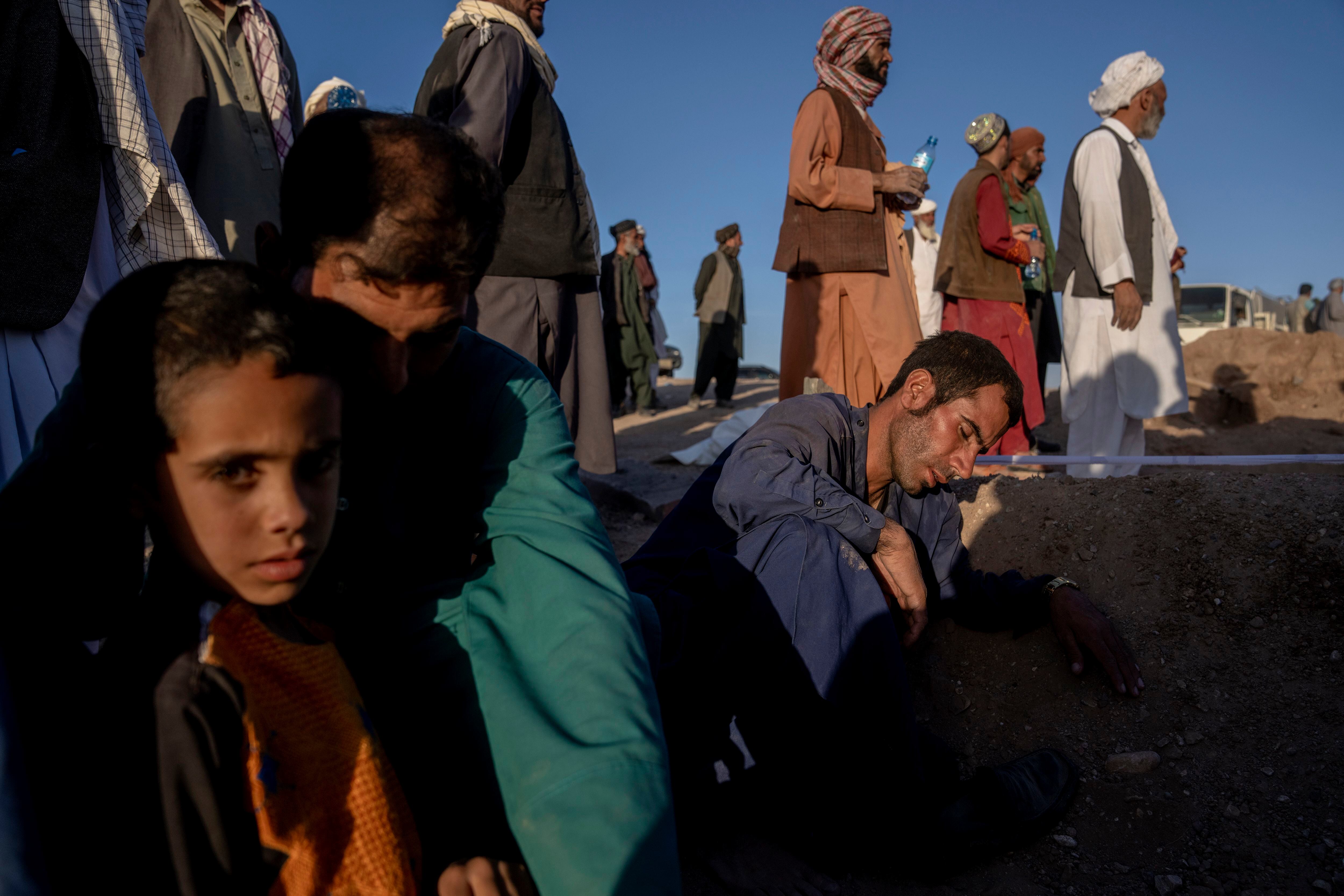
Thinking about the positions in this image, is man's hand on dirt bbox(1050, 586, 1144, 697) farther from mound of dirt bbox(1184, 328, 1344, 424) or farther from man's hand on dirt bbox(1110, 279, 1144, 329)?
mound of dirt bbox(1184, 328, 1344, 424)

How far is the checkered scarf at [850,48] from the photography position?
4.08m

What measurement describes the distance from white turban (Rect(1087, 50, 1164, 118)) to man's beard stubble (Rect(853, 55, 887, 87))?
4.22ft

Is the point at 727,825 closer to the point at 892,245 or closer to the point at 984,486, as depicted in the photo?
the point at 984,486

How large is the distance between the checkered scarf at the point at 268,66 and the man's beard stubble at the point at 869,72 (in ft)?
8.49

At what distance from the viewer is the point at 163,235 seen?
7.32 feet

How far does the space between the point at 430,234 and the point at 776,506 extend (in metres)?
1.18

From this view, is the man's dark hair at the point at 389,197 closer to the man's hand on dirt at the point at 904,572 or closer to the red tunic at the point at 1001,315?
the man's hand on dirt at the point at 904,572

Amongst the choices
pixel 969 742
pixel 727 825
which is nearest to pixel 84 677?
pixel 727 825

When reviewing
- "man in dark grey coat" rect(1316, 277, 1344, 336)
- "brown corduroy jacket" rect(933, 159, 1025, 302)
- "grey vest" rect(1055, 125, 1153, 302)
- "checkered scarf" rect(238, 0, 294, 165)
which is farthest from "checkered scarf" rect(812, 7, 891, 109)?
"man in dark grey coat" rect(1316, 277, 1344, 336)

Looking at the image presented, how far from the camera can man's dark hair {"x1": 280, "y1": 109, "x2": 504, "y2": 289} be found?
1347mm

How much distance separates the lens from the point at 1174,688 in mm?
2457

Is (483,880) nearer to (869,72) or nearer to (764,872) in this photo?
(764,872)

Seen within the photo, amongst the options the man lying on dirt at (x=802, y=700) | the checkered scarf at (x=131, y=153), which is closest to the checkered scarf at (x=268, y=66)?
the checkered scarf at (x=131, y=153)

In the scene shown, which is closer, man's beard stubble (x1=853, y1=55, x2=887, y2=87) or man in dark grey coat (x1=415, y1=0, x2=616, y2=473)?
man in dark grey coat (x1=415, y1=0, x2=616, y2=473)
